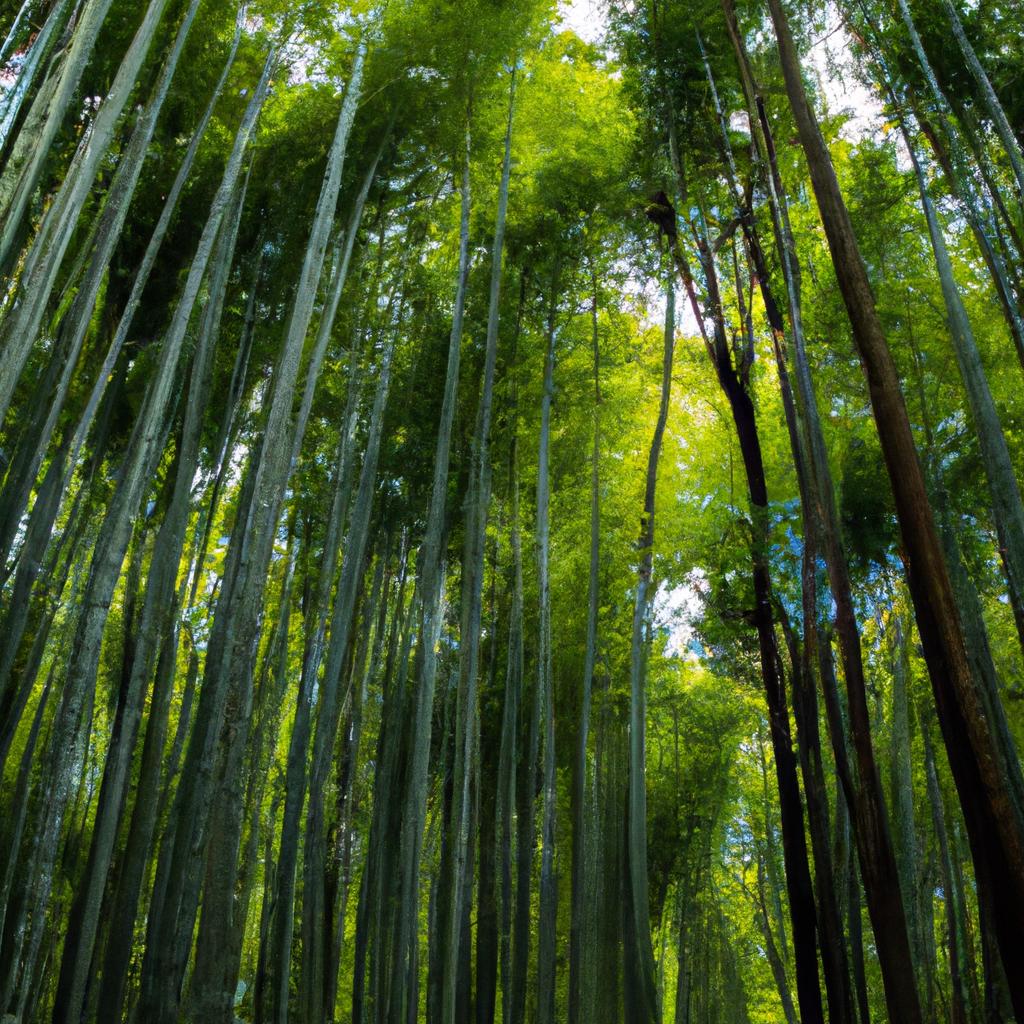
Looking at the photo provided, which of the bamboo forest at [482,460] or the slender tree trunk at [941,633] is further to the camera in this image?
the bamboo forest at [482,460]

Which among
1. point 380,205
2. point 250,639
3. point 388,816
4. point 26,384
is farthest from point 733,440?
point 26,384

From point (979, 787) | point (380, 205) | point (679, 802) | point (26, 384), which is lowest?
point (979, 787)

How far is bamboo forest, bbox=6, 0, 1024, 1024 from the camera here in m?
2.84

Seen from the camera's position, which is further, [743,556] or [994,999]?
[743,556]

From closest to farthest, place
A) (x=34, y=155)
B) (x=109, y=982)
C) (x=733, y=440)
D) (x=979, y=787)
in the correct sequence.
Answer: (x=979, y=787) < (x=34, y=155) < (x=109, y=982) < (x=733, y=440)

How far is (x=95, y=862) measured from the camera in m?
3.24

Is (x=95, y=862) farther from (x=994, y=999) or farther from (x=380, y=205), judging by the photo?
(x=380, y=205)

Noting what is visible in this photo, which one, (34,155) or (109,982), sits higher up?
(34,155)

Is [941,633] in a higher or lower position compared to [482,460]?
lower

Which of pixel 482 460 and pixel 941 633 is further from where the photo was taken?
pixel 482 460

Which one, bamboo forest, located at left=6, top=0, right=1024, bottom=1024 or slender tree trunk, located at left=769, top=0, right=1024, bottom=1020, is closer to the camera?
slender tree trunk, located at left=769, top=0, right=1024, bottom=1020

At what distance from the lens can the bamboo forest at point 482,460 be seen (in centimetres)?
284

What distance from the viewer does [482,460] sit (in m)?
4.21

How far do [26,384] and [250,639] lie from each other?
99.2 inches
